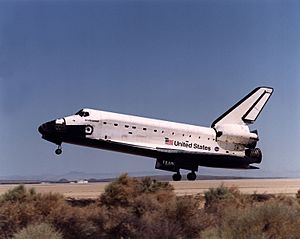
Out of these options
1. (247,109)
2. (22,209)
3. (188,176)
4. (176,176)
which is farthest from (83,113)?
(247,109)

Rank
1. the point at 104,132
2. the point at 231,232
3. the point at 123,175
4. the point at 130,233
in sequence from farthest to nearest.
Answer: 1. the point at 123,175
2. the point at 104,132
3. the point at 130,233
4. the point at 231,232

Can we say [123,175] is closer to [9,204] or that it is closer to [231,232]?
[9,204]

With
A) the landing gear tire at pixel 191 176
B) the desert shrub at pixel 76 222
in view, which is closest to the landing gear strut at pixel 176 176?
the landing gear tire at pixel 191 176

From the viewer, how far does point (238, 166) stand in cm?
3416

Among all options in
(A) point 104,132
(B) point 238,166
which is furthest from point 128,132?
(B) point 238,166

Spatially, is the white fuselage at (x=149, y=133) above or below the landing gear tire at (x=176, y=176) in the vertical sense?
above

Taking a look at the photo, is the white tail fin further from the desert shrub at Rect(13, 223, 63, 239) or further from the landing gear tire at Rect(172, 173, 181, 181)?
the desert shrub at Rect(13, 223, 63, 239)

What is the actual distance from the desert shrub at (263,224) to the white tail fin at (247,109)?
13.4m

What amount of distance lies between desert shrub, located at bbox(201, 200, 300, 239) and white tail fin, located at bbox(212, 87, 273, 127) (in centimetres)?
1337

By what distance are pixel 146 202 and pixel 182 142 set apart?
12.5ft

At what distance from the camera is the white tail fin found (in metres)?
36.4

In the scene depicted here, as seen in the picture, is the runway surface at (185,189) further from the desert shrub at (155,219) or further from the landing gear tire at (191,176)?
the desert shrub at (155,219)

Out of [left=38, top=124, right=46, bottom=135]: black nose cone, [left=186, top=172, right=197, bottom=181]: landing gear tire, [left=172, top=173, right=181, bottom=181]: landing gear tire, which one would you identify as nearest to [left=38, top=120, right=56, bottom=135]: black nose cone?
[left=38, top=124, right=46, bottom=135]: black nose cone

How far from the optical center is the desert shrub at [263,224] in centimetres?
2158
